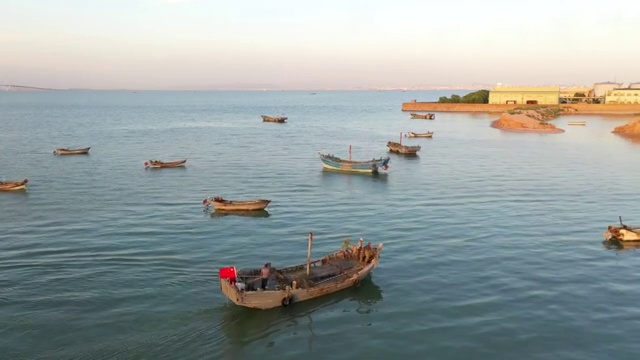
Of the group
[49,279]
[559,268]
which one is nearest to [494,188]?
[559,268]

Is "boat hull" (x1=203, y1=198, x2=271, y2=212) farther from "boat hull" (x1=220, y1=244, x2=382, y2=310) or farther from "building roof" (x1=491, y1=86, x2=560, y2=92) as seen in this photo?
"building roof" (x1=491, y1=86, x2=560, y2=92)

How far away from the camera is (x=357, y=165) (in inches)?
2394

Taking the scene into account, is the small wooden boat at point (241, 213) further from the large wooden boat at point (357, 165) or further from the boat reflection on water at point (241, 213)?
the large wooden boat at point (357, 165)

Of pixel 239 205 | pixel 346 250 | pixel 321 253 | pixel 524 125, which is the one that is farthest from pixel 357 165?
pixel 524 125

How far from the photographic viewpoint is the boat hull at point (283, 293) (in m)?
23.2

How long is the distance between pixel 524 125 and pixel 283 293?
100559 millimetres

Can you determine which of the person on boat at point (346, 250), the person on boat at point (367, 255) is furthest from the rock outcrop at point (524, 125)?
the person on boat at point (367, 255)

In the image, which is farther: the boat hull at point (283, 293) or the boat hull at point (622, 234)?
the boat hull at point (622, 234)

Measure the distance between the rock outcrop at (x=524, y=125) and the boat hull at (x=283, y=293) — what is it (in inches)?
3652

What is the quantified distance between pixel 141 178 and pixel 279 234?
2575cm

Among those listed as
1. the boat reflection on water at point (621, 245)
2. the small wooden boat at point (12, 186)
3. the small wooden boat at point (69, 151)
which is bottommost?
the boat reflection on water at point (621, 245)

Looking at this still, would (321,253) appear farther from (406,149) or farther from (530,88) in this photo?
(530,88)

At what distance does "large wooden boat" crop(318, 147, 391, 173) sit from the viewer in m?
59.9

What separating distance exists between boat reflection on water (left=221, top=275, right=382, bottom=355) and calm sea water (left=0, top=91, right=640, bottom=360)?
9cm
